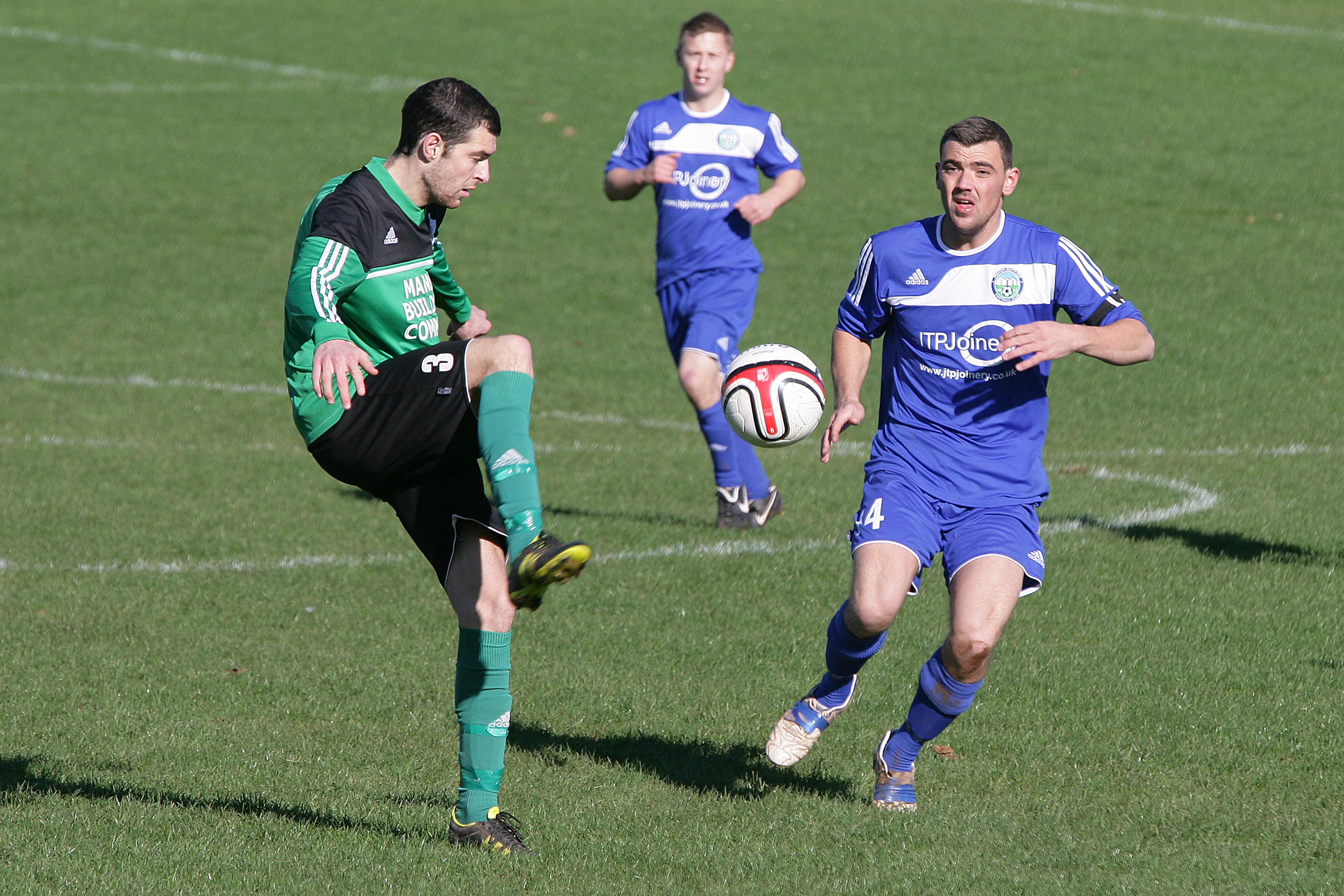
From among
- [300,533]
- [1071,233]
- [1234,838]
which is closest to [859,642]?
[1234,838]

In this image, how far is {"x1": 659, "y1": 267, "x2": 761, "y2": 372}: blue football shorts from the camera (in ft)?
33.7

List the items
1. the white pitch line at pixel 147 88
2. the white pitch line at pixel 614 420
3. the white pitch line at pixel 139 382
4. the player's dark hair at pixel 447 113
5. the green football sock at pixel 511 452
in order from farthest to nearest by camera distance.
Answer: the white pitch line at pixel 147 88 → the white pitch line at pixel 139 382 → the white pitch line at pixel 614 420 → the player's dark hair at pixel 447 113 → the green football sock at pixel 511 452

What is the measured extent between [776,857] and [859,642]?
92 centimetres

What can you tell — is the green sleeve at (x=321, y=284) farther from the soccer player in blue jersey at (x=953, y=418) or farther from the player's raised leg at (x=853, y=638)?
the player's raised leg at (x=853, y=638)

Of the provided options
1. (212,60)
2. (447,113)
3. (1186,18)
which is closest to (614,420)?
(447,113)

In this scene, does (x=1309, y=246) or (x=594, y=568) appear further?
(x=1309, y=246)

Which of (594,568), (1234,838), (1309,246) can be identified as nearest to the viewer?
(1234,838)

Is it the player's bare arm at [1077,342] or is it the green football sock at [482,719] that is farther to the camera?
the player's bare arm at [1077,342]

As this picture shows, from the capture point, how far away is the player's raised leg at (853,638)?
559 centimetres

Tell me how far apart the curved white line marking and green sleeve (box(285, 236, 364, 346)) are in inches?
222

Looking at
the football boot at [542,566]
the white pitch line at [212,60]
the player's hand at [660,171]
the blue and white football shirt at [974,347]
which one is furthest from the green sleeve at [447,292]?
the white pitch line at [212,60]

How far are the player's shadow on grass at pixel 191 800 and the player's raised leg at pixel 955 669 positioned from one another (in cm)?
157

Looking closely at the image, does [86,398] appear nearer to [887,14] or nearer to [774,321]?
[774,321]

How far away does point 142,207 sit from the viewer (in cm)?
2220
